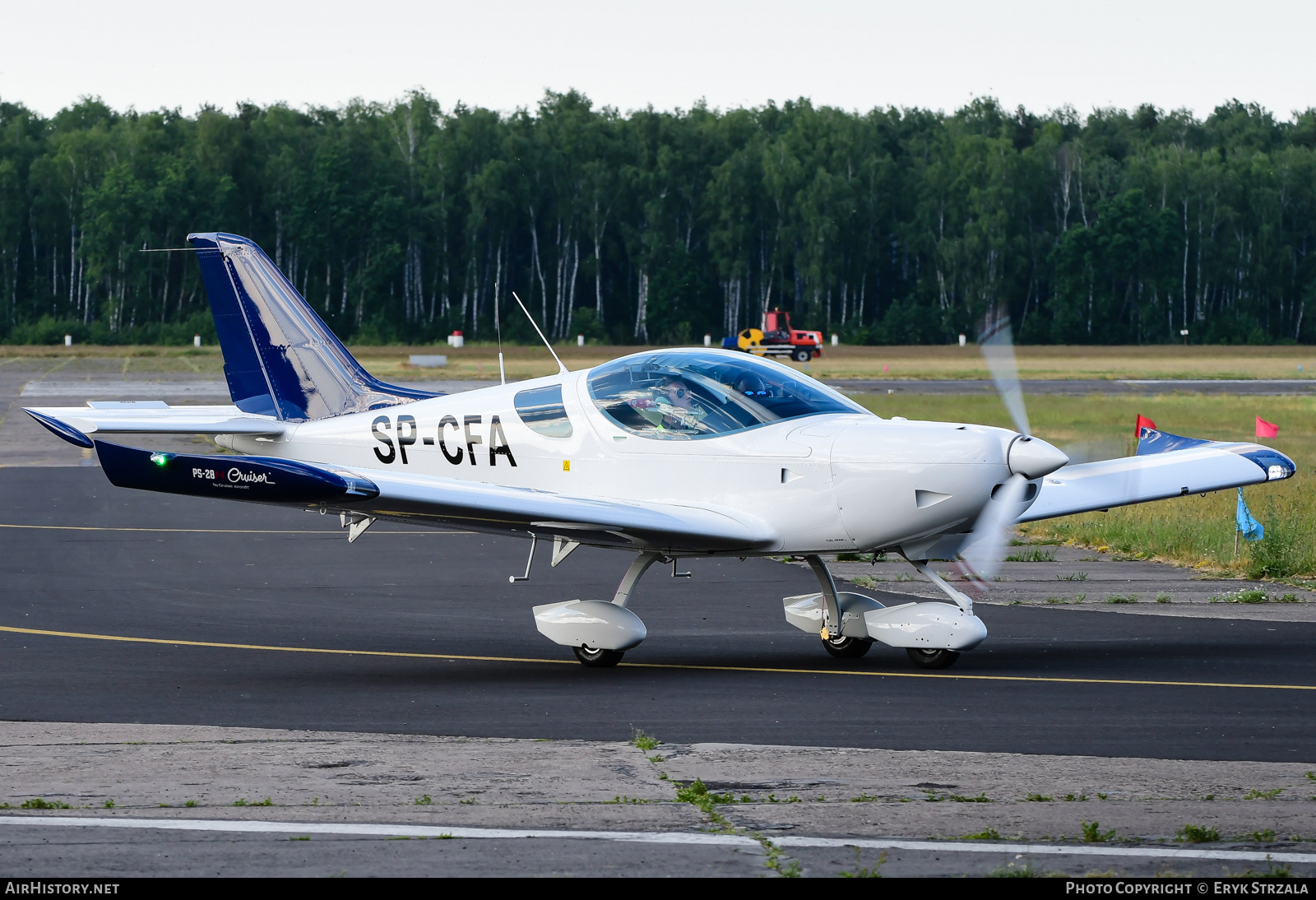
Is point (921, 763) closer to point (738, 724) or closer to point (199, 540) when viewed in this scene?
point (738, 724)

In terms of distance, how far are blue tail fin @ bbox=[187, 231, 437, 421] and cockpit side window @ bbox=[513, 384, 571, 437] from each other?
2507 mm

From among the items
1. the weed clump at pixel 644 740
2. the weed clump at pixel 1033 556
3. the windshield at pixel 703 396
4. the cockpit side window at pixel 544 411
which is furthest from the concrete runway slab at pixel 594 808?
the weed clump at pixel 1033 556

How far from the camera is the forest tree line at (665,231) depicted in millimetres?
103000

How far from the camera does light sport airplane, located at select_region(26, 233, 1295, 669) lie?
10.5m

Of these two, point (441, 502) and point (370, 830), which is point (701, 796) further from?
point (441, 502)

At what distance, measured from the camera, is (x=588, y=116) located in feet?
364

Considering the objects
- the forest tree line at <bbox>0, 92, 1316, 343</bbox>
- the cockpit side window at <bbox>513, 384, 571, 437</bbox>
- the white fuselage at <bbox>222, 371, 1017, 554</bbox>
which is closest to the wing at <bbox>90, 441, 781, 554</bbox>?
the white fuselage at <bbox>222, 371, 1017, 554</bbox>

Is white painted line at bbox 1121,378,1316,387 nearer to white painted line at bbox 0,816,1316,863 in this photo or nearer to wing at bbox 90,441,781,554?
wing at bbox 90,441,781,554

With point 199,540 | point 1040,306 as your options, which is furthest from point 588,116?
point 199,540

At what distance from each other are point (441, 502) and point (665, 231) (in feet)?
318

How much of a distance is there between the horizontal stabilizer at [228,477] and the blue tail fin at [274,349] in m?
4.32

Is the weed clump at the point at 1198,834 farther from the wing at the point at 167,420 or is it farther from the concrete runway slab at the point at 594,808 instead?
the wing at the point at 167,420

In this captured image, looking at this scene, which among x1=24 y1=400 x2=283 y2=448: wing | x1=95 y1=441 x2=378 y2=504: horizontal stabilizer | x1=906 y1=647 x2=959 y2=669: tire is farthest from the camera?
x1=24 y1=400 x2=283 y2=448: wing
